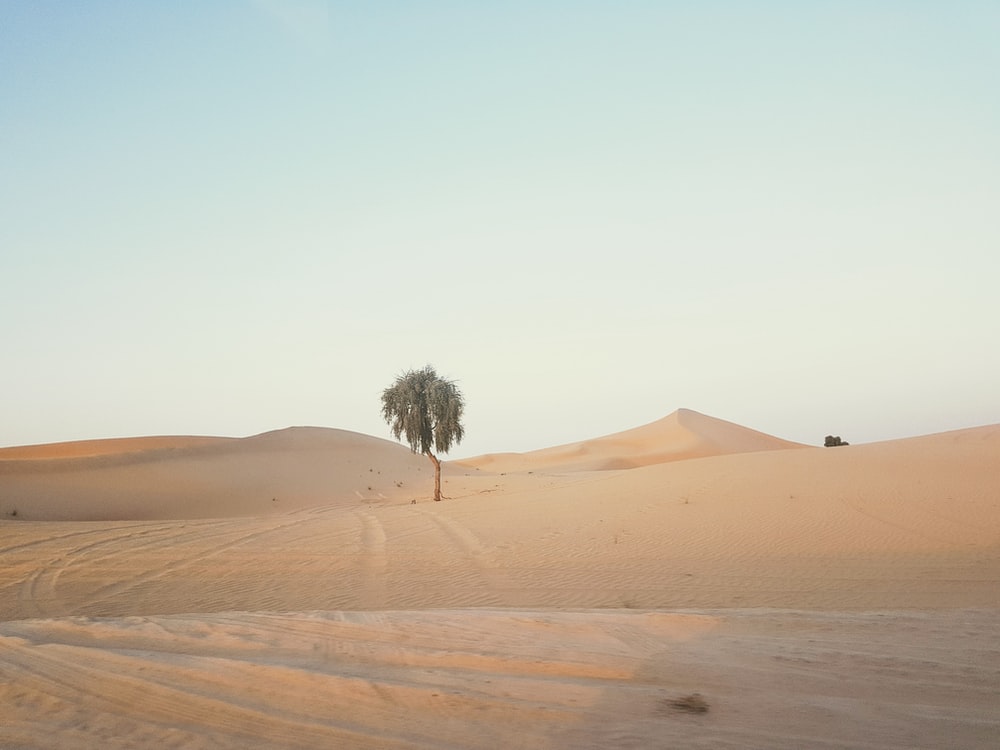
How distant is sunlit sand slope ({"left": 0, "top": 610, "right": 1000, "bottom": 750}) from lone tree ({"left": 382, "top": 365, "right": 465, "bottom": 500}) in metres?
26.0

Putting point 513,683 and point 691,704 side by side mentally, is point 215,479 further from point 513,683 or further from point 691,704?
point 691,704

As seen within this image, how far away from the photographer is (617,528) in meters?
19.3

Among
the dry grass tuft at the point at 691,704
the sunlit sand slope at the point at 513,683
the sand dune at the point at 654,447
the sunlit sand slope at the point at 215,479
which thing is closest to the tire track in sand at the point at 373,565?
the sunlit sand slope at the point at 513,683

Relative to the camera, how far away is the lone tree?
34.0 metres

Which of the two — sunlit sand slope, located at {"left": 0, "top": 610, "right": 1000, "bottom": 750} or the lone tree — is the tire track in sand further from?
the lone tree

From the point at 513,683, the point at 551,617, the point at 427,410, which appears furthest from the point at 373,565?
the point at 427,410

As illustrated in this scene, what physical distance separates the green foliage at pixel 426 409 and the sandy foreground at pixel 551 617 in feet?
14.3

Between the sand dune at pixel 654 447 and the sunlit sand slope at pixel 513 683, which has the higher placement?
the sand dune at pixel 654 447

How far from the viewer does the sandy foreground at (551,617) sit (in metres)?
4.96

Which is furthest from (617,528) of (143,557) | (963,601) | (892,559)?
(143,557)

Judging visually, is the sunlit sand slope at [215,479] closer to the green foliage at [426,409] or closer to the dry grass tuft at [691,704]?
the green foliage at [426,409]

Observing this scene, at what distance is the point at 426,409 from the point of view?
112 ft

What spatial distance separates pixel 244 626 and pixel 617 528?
509 inches

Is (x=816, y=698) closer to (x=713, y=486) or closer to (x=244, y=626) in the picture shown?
(x=244, y=626)
